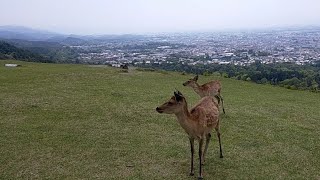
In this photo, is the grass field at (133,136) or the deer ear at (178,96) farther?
the grass field at (133,136)

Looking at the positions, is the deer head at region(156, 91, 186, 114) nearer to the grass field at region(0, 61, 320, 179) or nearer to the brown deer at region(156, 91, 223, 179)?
the brown deer at region(156, 91, 223, 179)

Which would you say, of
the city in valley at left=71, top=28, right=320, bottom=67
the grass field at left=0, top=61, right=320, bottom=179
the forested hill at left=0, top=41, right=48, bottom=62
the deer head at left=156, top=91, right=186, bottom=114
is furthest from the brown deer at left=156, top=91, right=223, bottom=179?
the forested hill at left=0, top=41, right=48, bottom=62

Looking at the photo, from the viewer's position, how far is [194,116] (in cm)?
745

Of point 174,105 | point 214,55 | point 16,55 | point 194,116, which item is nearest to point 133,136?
point 194,116

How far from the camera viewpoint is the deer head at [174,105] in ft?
22.7

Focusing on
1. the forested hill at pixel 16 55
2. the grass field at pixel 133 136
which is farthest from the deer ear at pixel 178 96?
the forested hill at pixel 16 55

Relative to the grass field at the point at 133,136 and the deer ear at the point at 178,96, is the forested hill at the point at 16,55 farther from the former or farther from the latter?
the deer ear at the point at 178,96

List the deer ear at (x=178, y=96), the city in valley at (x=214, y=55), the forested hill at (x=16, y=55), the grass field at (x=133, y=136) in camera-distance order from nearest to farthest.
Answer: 1. the deer ear at (x=178, y=96)
2. the grass field at (x=133, y=136)
3. the forested hill at (x=16, y=55)
4. the city in valley at (x=214, y=55)

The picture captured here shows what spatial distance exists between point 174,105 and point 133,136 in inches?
139

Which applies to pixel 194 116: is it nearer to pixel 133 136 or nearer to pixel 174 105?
pixel 174 105

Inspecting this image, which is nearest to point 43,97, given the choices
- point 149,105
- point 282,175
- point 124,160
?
point 149,105

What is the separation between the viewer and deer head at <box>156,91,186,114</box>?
691 centimetres

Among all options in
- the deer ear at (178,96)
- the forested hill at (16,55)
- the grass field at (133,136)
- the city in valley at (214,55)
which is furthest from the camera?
the city in valley at (214,55)

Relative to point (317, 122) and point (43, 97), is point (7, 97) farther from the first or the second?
point (317, 122)
